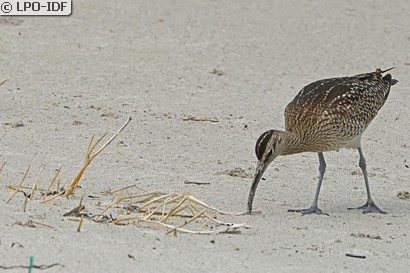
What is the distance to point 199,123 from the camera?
11000 millimetres

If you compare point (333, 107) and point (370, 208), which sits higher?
point (333, 107)

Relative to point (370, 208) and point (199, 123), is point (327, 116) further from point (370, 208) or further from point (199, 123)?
point (199, 123)

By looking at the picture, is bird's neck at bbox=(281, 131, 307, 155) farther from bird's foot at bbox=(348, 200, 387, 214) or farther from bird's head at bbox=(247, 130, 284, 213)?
bird's foot at bbox=(348, 200, 387, 214)

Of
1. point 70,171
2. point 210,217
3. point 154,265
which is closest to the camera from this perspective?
point 154,265

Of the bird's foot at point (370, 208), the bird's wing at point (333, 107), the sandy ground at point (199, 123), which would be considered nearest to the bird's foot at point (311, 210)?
the sandy ground at point (199, 123)

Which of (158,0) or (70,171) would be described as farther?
(158,0)

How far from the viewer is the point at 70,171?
908cm

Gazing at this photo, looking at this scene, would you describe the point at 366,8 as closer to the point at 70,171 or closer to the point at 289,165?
the point at 289,165

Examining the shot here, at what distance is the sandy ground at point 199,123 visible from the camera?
6.87 m

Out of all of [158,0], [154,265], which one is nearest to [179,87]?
[158,0]

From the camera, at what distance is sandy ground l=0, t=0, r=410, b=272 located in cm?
687

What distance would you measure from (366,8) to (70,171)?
8.37m

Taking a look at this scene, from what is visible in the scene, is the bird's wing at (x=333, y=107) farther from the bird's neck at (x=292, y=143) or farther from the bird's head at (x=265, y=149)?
the bird's head at (x=265, y=149)

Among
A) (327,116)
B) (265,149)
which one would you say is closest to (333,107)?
(327,116)
